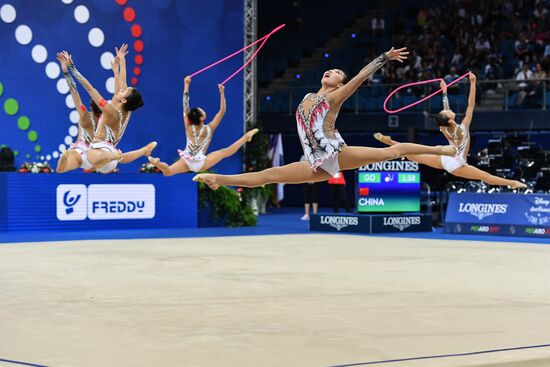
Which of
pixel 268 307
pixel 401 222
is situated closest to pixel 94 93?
pixel 268 307

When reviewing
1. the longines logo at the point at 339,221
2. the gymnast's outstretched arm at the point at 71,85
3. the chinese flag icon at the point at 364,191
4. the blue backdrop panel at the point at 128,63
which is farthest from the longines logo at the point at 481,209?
the gymnast's outstretched arm at the point at 71,85

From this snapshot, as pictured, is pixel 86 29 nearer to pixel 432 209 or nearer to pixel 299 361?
pixel 432 209

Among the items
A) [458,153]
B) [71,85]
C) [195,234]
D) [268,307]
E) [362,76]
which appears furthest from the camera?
[195,234]

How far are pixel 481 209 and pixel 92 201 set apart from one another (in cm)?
840

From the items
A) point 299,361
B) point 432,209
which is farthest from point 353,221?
point 299,361

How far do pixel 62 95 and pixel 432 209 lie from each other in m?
9.84

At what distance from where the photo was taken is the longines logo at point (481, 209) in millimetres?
18141

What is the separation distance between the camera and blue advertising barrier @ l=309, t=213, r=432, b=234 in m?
18.8

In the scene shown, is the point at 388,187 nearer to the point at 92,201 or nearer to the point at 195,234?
the point at 195,234

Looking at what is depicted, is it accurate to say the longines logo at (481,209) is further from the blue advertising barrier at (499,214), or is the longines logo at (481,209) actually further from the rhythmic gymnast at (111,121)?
the rhythmic gymnast at (111,121)

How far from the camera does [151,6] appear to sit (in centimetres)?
2177

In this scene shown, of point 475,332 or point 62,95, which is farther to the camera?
point 62,95

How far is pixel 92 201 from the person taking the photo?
61.2 ft

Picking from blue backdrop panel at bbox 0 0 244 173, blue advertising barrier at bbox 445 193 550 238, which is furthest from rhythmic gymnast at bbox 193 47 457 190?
blue backdrop panel at bbox 0 0 244 173
